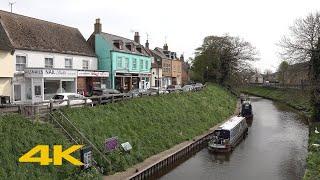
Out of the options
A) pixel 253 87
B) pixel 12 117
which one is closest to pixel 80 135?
pixel 12 117

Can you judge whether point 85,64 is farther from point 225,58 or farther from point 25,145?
point 225,58

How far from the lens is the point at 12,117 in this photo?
68.5ft

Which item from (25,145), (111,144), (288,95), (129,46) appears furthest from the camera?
(288,95)

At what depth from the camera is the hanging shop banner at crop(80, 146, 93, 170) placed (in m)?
20.7

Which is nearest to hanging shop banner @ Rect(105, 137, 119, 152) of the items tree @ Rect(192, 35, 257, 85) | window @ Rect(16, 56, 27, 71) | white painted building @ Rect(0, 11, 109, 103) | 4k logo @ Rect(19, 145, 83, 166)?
4k logo @ Rect(19, 145, 83, 166)

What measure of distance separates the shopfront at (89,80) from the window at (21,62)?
691cm

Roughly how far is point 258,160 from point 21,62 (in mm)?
23389

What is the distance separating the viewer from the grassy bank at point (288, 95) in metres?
53.5

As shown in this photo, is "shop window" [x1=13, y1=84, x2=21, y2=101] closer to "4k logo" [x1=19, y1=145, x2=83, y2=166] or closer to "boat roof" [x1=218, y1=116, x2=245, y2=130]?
"4k logo" [x1=19, y1=145, x2=83, y2=166]

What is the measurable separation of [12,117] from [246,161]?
62.4ft

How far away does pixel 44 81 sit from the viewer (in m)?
36.3

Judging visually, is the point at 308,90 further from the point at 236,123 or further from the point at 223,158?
the point at 223,158

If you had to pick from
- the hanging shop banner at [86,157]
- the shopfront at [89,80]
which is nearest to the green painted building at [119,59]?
the shopfront at [89,80]

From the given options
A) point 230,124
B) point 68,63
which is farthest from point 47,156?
point 68,63
